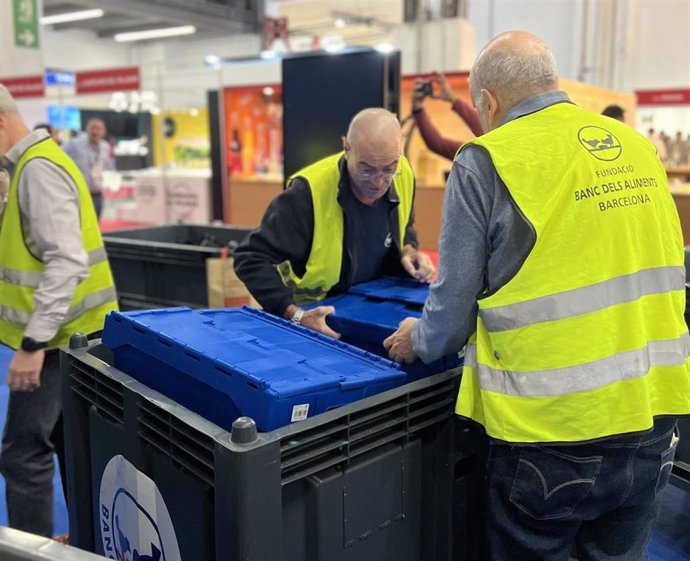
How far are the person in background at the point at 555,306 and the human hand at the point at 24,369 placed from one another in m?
1.18

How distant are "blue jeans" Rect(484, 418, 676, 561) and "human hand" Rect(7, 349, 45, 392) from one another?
1.31 m

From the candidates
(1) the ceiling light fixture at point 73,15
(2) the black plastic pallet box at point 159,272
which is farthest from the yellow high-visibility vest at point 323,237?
(1) the ceiling light fixture at point 73,15

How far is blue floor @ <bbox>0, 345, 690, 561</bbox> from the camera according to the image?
2.47 meters

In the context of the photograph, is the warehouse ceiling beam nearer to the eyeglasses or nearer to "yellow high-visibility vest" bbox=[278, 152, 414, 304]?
"yellow high-visibility vest" bbox=[278, 152, 414, 304]

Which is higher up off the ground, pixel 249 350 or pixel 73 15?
pixel 73 15

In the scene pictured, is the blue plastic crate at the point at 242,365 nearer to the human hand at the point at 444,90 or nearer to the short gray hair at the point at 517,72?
the short gray hair at the point at 517,72

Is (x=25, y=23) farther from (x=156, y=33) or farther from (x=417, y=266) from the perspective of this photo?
(x=156, y=33)

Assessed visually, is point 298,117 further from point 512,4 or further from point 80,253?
point 512,4

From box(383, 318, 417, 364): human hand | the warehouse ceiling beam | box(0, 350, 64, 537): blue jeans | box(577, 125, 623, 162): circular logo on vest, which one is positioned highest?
the warehouse ceiling beam

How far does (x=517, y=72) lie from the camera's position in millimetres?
1350

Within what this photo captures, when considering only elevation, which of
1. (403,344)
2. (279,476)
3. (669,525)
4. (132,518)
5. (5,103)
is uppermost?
(5,103)

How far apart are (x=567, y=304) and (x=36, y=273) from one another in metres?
1.53

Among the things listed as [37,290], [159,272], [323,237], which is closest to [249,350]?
[323,237]

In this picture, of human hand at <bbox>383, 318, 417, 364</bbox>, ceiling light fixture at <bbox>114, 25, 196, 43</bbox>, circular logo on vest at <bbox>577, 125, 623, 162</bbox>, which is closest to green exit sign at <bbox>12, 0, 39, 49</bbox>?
human hand at <bbox>383, 318, 417, 364</bbox>
